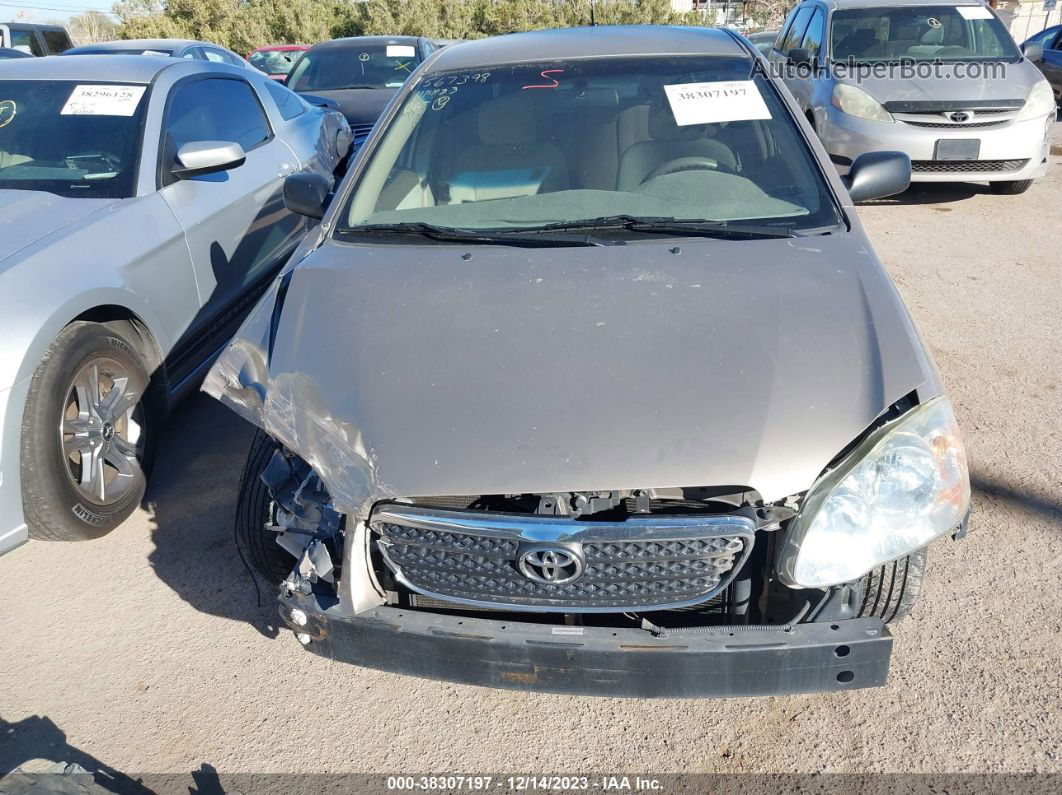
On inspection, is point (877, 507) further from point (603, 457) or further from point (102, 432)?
point (102, 432)

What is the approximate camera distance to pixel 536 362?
2.22 meters

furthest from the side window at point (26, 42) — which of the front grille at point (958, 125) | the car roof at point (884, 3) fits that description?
the front grille at point (958, 125)

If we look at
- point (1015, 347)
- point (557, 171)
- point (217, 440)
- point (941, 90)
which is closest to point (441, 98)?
point (557, 171)

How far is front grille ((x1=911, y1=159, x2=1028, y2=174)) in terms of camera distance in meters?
7.13

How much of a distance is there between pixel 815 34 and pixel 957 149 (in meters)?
2.23

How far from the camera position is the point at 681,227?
2.75 meters

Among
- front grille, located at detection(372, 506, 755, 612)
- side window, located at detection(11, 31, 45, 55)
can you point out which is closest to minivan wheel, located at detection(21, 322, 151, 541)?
front grille, located at detection(372, 506, 755, 612)

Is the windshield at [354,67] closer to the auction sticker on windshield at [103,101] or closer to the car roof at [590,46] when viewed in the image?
the auction sticker on windshield at [103,101]

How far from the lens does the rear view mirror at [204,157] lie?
3.84 meters

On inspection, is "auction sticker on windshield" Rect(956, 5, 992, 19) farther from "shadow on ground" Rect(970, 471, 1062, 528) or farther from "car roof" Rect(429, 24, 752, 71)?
"shadow on ground" Rect(970, 471, 1062, 528)

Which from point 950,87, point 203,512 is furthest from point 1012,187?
point 203,512

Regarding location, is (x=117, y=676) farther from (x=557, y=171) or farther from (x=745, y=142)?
(x=745, y=142)

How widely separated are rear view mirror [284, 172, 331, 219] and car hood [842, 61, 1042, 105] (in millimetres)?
5607

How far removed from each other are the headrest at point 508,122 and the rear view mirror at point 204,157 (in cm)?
137
